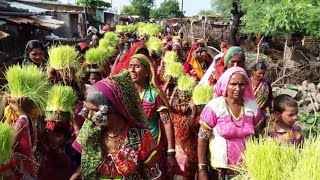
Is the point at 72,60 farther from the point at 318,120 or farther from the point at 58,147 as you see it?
the point at 318,120

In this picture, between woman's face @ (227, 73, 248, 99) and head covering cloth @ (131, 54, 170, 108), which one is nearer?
woman's face @ (227, 73, 248, 99)

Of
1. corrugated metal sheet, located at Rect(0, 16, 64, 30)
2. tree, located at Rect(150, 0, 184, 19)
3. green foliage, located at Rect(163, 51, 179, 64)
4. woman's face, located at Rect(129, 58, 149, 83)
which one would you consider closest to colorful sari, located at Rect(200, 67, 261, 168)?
woman's face, located at Rect(129, 58, 149, 83)

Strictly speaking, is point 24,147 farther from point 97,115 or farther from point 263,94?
point 263,94

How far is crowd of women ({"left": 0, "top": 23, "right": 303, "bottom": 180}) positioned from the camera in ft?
8.77

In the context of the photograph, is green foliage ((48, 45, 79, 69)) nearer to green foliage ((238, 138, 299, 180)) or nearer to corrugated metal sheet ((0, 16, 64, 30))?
green foliage ((238, 138, 299, 180))

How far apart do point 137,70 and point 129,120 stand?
4.24ft

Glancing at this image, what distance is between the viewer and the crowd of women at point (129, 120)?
8.77ft

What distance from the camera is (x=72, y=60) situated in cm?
487

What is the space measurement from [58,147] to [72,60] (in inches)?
67.7

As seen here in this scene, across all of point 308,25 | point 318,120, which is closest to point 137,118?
point 318,120

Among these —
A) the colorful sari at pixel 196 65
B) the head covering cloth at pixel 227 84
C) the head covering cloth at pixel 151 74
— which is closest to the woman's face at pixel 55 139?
the head covering cloth at pixel 151 74

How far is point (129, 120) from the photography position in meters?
2.71

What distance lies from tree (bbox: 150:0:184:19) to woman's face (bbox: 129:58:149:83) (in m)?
70.8

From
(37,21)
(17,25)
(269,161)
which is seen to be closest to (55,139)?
(269,161)
